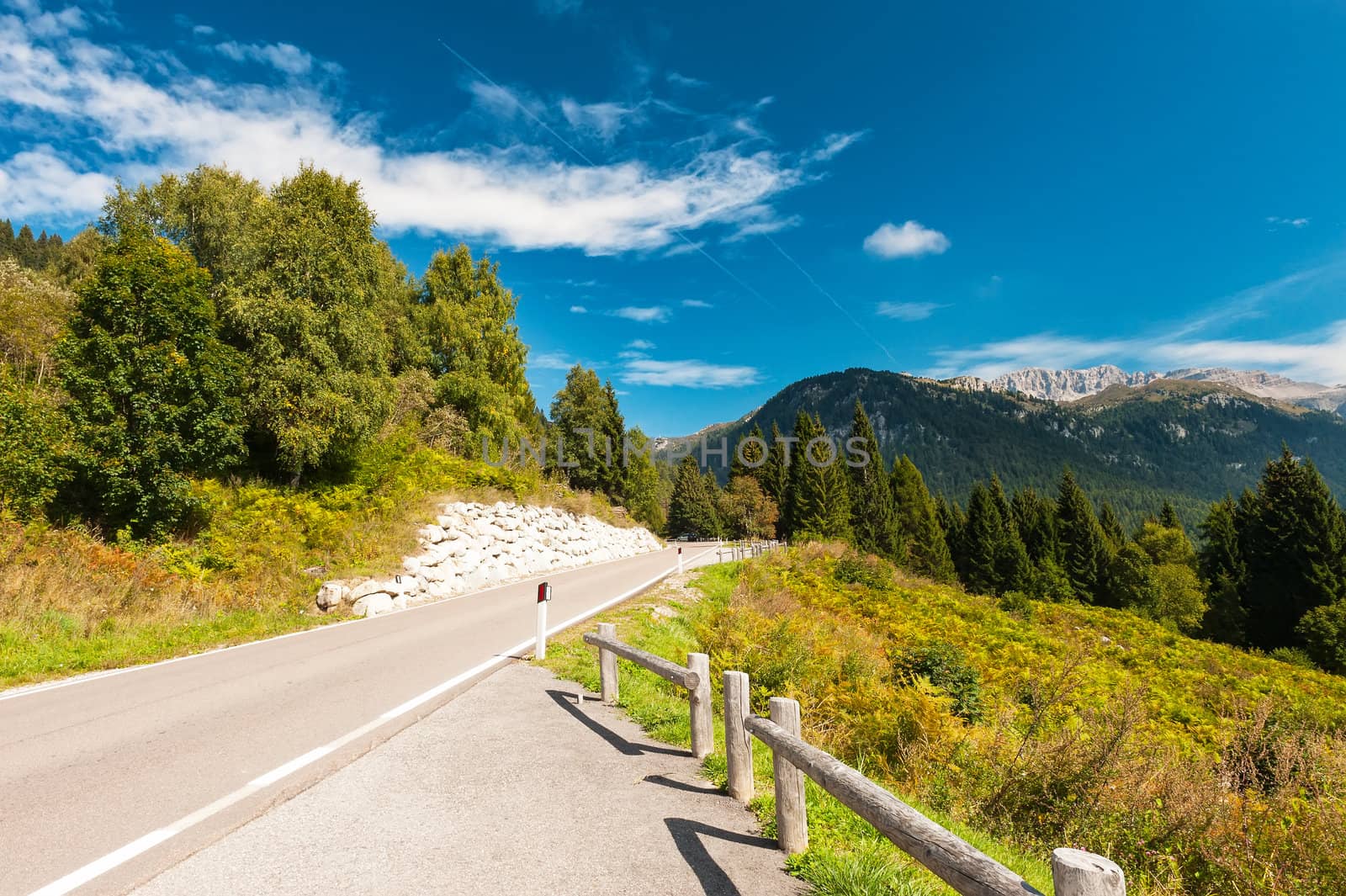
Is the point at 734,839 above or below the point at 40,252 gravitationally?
below

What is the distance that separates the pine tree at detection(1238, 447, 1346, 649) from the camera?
33812mm

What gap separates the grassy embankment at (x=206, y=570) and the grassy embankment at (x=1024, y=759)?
649cm

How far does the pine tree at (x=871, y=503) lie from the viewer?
50.5 metres

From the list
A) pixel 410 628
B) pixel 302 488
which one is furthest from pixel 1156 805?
pixel 302 488

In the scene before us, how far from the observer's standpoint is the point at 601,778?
Answer: 15.9 ft

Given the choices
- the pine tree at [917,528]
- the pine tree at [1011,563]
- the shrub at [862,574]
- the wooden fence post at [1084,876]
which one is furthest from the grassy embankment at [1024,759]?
the pine tree at [1011,563]

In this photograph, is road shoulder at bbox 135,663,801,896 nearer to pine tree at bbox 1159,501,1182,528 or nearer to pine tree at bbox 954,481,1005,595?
pine tree at bbox 954,481,1005,595

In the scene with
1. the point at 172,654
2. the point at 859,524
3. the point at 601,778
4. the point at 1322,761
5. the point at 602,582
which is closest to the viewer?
the point at 601,778

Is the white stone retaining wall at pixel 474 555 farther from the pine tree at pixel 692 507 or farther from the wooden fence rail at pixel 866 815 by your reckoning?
the pine tree at pixel 692 507

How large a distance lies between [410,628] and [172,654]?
348 cm

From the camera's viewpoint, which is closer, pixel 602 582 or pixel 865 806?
pixel 865 806

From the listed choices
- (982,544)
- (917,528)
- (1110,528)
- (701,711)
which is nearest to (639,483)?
(917,528)

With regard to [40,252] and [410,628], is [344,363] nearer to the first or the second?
[410,628]

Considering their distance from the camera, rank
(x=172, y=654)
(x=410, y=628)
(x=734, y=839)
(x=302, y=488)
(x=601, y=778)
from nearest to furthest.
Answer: (x=734, y=839), (x=601, y=778), (x=172, y=654), (x=410, y=628), (x=302, y=488)
